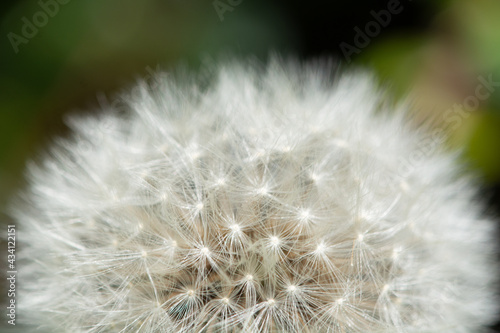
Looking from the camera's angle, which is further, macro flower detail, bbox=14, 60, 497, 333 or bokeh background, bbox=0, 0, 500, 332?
bokeh background, bbox=0, 0, 500, 332

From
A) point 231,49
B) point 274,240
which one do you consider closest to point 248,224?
point 274,240

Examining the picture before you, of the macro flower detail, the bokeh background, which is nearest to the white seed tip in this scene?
the macro flower detail

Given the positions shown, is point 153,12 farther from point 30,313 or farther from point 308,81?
point 30,313

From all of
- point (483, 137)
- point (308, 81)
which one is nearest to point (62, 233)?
point (308, 81)

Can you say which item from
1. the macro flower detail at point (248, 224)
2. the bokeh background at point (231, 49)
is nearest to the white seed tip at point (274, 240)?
the macro flower detail at point (248, 224)

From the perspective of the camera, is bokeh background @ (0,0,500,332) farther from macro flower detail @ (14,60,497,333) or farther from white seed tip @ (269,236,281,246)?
white seed tip @ (269,236,281,246)

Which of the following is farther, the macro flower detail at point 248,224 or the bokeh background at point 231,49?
the bokeh background at point 231,49

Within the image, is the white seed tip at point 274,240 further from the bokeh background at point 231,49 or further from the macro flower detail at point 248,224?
the bokeh background at point 231,49
